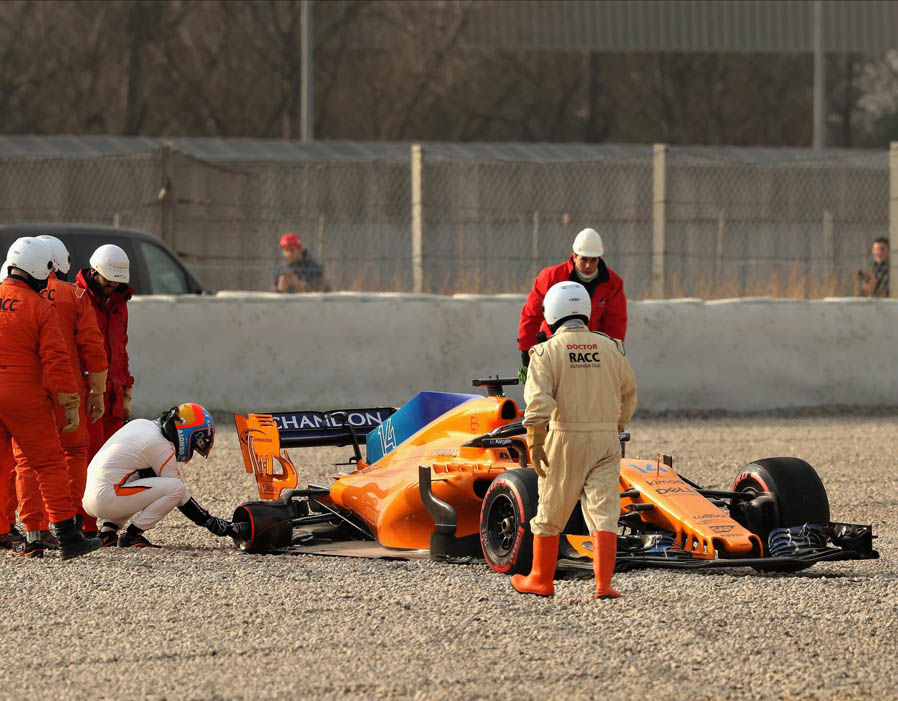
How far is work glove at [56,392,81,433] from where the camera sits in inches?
298

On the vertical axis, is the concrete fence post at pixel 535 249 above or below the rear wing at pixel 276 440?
above

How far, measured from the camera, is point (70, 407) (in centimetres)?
765

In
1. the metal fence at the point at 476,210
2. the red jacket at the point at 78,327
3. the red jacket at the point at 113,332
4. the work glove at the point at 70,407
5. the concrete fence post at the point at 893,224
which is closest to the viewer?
the work glove at the point at 70,407

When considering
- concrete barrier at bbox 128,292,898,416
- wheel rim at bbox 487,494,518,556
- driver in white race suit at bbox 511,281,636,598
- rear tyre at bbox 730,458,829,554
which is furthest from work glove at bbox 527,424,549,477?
concrete barrier at bbox 128,292,898,416

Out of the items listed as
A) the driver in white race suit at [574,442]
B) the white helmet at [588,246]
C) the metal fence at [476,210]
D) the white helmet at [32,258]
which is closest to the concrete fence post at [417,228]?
the metal fence at [476,210]

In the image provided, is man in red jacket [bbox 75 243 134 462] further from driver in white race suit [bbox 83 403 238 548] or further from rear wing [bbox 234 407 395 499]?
rear wing [bbox 234 407 395 499]

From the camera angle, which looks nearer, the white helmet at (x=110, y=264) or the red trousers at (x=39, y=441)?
the red trousers at (x=39, y=441)

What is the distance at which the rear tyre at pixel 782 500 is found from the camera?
23.6 feet

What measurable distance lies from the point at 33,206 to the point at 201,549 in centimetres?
1254

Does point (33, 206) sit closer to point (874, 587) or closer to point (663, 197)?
point (663, 197)

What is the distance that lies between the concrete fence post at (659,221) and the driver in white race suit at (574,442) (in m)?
8.63

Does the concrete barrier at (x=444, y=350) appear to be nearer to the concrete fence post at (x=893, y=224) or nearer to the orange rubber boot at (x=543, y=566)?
the concrete fence post at (x=893, y=224)

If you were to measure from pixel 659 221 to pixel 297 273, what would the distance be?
12.5 ft

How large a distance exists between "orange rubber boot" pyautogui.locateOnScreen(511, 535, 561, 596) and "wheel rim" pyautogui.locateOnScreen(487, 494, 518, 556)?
560 mm
